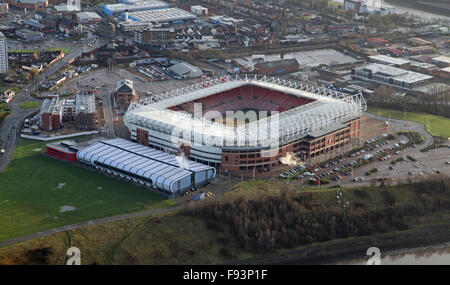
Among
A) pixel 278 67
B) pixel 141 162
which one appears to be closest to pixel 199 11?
pixel 278 67

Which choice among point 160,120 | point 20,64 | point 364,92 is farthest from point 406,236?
point 20,64

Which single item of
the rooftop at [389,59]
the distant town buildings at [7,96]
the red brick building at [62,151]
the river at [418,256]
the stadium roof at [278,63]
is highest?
the rooftop at [389,59]

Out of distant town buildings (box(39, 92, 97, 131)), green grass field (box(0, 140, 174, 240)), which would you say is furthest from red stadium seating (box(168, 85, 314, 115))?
green grass field (box(0, 140, 174, 240))

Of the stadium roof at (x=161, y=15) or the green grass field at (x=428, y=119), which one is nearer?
the green grass field at (x=428, y=119)

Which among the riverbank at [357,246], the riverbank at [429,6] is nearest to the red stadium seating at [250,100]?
the riverbank at [357,246]

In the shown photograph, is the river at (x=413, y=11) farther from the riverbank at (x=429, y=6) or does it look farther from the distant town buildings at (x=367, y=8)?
the distant town buildings at (x=367, y=8)

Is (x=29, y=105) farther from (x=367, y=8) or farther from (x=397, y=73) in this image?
(x=367, y=8)

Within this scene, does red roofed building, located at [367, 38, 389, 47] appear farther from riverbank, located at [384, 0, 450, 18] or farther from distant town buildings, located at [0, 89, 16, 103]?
distant town buildings, located at [0, 89, 16, 103]
